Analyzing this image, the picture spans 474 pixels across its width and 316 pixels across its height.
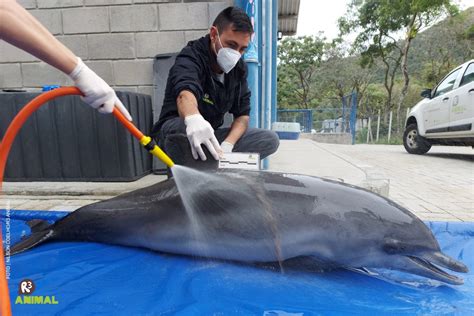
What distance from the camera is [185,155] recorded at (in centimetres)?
207

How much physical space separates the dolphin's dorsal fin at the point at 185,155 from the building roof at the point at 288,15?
7893 millimetres

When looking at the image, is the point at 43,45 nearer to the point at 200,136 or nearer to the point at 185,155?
the point at 200,136

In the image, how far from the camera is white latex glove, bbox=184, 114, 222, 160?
1916mm

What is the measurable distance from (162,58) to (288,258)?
3.25 metres

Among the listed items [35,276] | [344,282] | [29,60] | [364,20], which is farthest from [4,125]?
[364,20]

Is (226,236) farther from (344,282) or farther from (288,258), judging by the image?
(344,282)

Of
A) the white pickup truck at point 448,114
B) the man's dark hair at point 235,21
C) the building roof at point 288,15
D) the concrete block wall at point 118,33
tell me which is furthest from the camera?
the building roof at point 288,15

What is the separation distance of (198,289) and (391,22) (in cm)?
1799

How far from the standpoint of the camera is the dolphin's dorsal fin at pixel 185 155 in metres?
1.98

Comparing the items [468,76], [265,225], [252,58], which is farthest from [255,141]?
[468,76]

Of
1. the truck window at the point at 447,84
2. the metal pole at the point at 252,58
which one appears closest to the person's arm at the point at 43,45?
the metal pole at the point at 252,58

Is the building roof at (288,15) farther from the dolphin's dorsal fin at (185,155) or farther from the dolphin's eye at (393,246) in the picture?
the dolphin's eye at (393,246)

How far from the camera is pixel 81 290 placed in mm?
1388

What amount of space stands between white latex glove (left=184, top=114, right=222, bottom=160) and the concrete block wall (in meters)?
2.46
